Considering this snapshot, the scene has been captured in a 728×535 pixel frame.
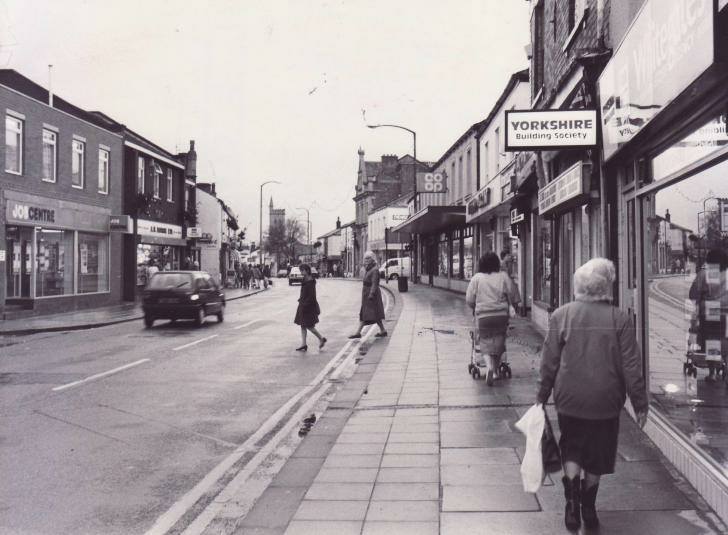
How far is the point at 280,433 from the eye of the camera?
282 inches

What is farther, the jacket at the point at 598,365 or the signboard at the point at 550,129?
the signboard at the point at 550,129

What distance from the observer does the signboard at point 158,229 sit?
3184cm

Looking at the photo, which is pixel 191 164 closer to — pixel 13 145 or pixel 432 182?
pixel 432 182

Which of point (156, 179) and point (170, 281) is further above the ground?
point (156, 179)

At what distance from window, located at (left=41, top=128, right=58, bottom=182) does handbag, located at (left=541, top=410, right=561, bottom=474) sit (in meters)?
22.4

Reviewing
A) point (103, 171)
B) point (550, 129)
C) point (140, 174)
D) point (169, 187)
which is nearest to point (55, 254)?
point (103, 171)

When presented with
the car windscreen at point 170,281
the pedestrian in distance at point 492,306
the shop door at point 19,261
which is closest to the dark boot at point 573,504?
the pedestrian in distance at point 492,306

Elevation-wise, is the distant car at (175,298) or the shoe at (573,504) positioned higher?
the distant car at (175,298)

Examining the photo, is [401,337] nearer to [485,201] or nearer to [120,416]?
[120,416]

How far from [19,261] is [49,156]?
13.0ft

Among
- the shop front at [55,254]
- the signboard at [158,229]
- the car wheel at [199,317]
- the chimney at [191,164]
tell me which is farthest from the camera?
the chimney at [191,164]

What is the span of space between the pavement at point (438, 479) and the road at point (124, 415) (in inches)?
32.3

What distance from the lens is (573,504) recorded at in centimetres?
419

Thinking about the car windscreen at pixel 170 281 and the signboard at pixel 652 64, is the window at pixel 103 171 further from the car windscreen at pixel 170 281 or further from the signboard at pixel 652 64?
the signboard at pixel 652 64
